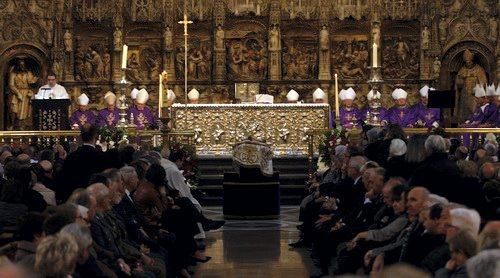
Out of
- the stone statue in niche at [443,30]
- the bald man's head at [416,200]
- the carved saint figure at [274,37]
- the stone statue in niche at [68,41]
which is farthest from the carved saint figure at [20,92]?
the bald man's head at [416,200]

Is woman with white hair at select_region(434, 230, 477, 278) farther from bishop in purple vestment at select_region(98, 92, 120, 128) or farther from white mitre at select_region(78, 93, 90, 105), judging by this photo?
white mitre at select_region(78, 93, 90, 105)

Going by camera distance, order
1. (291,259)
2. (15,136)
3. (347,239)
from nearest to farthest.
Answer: (347,239)
(291,259)
(15,136)

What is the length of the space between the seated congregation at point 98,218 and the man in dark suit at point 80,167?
1cm

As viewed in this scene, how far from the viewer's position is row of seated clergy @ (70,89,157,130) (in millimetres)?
26219

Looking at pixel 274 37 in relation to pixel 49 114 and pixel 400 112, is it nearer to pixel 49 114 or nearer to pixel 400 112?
pixel 400 112

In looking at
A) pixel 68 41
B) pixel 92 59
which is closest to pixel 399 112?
pixel 92 59

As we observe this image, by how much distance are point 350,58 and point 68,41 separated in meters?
6.67

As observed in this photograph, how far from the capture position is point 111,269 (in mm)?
9422

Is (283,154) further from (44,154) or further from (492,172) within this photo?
(492,172)

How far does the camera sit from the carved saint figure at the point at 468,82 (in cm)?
2791

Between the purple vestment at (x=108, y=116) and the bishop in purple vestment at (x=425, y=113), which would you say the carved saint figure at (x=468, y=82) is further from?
the purple vestment at (x=108, y=116)

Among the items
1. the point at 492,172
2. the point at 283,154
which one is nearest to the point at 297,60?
the point at 283,154

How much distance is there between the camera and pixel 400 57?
28625mm

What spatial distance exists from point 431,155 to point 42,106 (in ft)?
39.6
